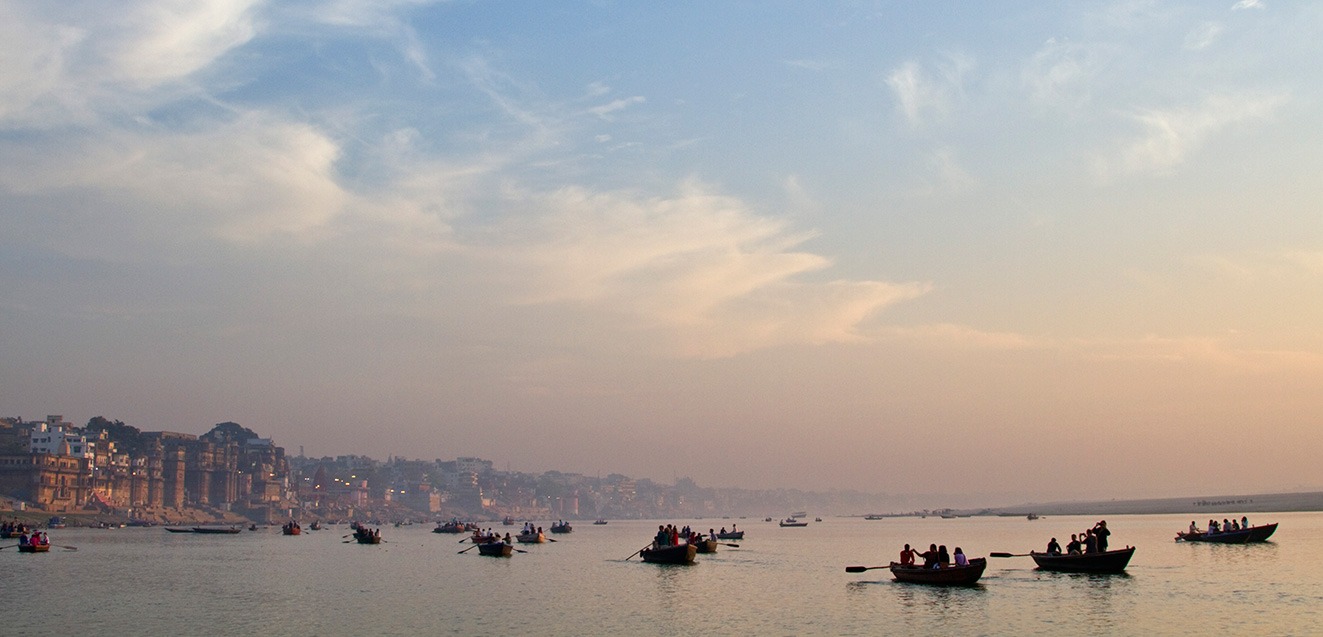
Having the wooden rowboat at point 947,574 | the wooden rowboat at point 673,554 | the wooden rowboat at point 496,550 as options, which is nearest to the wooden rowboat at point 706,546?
the wooden rowboat at point 673,554

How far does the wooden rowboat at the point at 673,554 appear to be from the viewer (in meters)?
65.9

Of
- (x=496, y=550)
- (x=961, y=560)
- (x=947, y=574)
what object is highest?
(x=961, y=560)

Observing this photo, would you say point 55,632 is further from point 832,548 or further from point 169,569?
point 832,548

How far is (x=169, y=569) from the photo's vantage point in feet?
219

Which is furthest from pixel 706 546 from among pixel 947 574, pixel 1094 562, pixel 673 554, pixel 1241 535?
pixel 1241 535

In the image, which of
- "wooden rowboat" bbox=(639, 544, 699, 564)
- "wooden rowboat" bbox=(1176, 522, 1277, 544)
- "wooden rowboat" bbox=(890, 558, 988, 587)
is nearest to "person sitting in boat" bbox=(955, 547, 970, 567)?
"wooden rowboat" bbox=(890, 558, 988, 587)

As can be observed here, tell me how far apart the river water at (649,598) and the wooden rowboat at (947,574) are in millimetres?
562

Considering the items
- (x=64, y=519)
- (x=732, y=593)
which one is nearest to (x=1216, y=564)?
(x=732, y=593)

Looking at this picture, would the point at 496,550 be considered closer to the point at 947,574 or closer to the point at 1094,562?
the point at 947,574

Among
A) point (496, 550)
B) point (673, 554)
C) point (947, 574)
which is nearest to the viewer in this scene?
point (947, 574)

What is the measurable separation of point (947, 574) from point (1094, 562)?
9.28 meters

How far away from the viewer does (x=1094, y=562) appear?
51750 millimetres

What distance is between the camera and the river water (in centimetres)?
3725

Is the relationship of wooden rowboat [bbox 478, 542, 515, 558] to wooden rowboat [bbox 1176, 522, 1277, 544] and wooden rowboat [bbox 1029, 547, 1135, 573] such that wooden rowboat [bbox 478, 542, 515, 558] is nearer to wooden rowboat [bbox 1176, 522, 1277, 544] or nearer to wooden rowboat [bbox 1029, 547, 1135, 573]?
wooden rowboat [bbox 1029, 547, 1135, 573]
